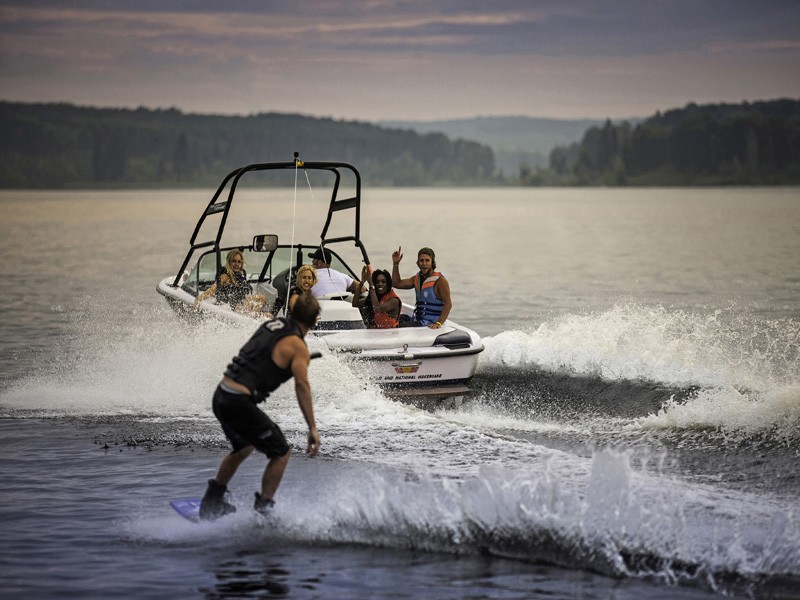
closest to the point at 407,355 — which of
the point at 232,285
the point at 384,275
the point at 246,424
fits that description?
the point at 384,275

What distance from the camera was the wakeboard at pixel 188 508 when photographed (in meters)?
8.64

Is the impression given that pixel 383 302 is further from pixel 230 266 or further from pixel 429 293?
pixel 230 266

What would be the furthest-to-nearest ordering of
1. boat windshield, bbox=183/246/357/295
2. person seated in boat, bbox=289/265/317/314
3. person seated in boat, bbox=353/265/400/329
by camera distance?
boat windshield, bbox=183/246/357/295
person seated in boat, bbox=353/265/400/329
person seated in boat, bbox=289/265/317/314

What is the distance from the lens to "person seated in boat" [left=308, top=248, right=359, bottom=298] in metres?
14.0

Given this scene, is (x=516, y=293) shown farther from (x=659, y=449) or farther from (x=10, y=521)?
(x=10, y=521)

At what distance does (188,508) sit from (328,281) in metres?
5.78

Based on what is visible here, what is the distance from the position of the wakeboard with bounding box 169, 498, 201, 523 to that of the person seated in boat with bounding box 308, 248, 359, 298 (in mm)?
5215

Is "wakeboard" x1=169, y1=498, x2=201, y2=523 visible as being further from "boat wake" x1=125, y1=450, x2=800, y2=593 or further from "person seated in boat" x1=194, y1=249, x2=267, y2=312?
"person seated in boat" x1=194, y1=249, x2=267, y2=312

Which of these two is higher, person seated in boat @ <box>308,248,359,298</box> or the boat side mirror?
the boat side mirror

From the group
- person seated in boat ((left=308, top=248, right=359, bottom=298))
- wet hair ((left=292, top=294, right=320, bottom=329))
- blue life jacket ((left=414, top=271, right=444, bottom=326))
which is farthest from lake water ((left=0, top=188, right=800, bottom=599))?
wet hair ((left=292, top=294, right=320, bottom=329))

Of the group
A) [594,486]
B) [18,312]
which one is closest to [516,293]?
[18,312]

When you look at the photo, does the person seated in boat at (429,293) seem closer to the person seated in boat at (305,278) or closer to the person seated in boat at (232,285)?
the person seated in boat at (305,278)

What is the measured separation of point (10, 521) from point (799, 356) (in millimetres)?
12173

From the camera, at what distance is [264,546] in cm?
838
